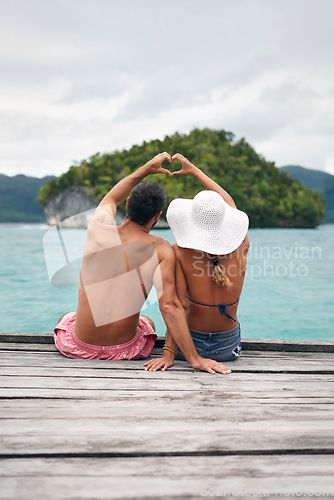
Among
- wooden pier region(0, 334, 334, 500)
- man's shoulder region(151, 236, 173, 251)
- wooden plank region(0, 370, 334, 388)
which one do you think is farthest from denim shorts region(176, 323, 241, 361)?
man's shoulder region(151, 236, 173, 251)

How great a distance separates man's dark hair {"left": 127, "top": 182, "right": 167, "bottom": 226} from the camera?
247 cm

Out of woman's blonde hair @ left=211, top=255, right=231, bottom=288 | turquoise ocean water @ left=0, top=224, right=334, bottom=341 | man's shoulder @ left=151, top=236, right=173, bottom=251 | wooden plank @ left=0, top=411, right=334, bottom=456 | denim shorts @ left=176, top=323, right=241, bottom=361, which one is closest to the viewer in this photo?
wooden plank @ left=0, top=411, right=334, bottom=456

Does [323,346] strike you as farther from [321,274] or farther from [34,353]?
[321,274]

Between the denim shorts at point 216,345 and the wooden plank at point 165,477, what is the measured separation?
1.12 metres

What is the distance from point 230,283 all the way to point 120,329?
0.72 metres

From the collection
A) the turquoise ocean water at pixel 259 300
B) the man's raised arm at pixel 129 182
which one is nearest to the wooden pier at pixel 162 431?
the man's raised arm at pixel 129 182

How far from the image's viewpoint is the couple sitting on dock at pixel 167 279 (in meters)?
2.47

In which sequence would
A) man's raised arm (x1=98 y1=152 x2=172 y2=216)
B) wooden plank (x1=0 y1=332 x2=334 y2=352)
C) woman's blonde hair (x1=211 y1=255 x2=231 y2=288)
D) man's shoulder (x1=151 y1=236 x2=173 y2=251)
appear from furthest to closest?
wooden plank (x1=0 y1=332 x2=334 y2=352) → man's raised arm (x1=98 y1=152 x2=172 y2=216) → man's shoulder (x1=151 y1=236 x2=173 y2=251) → woman's blonde hair (x1=211 y1=255 x2=231 y2=288)

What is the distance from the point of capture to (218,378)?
230 cm

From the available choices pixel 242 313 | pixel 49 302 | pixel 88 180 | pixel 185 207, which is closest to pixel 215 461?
pixel 185 207

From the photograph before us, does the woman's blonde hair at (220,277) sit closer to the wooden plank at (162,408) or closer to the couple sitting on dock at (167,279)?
the couple sitting on dock at (167,279)

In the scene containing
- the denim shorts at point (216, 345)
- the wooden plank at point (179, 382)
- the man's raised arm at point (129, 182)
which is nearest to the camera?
the wooden plank at point (179, 382)

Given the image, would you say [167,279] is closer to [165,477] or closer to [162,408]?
[162,408]

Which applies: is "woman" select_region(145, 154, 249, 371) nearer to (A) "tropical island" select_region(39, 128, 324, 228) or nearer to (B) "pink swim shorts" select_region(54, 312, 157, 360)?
(B) "pink swim shorts" select_region(54, 312, 157, 360)
